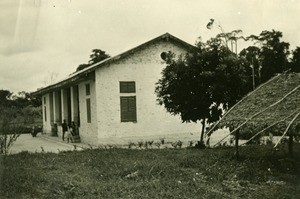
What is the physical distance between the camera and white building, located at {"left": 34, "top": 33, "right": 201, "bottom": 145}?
789 inches

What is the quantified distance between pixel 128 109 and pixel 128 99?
1.71ft

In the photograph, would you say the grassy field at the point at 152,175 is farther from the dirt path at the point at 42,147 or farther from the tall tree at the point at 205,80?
the dirt path at the point at 42,147

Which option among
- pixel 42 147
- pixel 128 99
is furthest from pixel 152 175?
pixel 42 147

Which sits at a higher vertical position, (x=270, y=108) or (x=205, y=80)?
(x=205, y=80)

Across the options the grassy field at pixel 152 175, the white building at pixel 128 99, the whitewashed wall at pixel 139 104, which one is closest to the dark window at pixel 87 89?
the white building at pixel 128 99

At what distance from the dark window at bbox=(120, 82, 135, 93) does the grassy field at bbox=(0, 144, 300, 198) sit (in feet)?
18.8

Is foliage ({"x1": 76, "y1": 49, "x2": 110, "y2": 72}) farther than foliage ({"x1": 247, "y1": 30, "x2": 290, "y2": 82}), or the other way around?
foliage ({"x1": 76, "y1": 49, "x2": 110, "y2": 72})

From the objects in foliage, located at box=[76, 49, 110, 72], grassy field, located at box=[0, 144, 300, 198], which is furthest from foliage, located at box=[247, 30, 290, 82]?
grassy field, located at box=[0, 144, 300, 198]

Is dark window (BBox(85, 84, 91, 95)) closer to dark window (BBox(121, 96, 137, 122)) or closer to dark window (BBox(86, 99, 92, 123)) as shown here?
dark window (BBox(86, 99, 92, 123))

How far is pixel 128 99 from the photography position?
2059 centimetres

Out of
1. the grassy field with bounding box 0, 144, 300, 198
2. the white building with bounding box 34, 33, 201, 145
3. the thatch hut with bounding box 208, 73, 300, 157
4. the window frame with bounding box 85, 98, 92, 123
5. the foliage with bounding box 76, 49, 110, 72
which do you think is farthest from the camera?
the foliage with bounding box 76, 49, 110, 72

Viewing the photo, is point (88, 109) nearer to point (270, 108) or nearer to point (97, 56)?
point (270, 108)

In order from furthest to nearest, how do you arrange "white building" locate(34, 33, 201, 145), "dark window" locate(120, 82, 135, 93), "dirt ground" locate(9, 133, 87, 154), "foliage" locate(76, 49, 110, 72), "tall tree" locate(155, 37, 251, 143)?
1. "foliage" locate(76, 49, 110, 72)
2. "dark window" locate(120, 82, 135, 93)
3. "white building" locate(34, 33, 201, 145)
4. "dirt ground" locate(9, 133, 87, 154)
5. "tall tree" locate(155, 37, 251, 143)

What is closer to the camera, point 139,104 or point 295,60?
point 139,104
